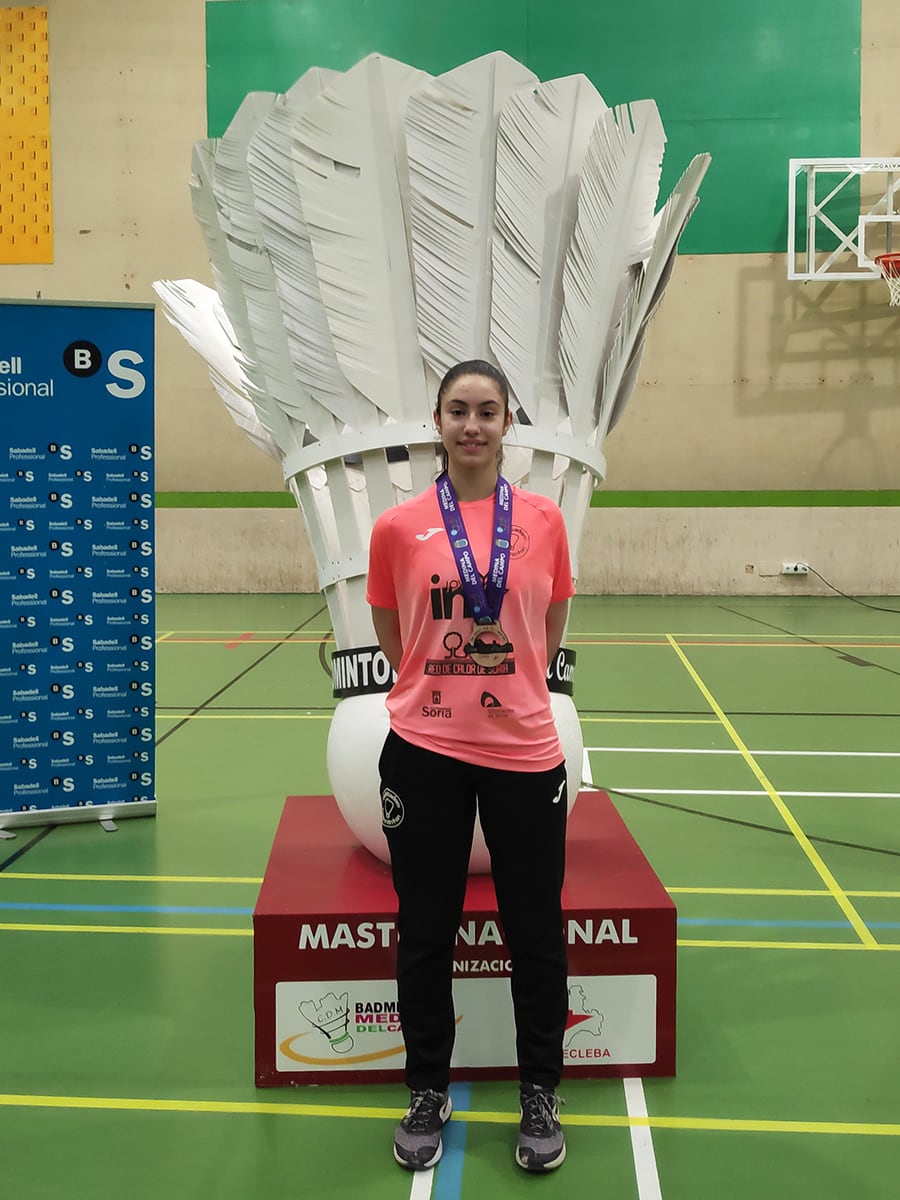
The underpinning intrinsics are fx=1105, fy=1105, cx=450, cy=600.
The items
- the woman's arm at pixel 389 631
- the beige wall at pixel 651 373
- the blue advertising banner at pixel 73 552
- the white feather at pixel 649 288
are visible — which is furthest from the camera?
the beige wall at pixel 651 373

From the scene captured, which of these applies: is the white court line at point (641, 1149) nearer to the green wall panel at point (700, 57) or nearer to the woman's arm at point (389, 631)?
the woman's arm at point (389, 631)

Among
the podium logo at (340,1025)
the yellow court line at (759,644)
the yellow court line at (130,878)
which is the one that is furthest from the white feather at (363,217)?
the yellow court line at (759,644)

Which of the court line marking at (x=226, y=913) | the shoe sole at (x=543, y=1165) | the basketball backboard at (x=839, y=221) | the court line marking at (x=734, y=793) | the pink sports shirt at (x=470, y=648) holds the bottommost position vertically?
the shoe sole at (x=543, y=1165)

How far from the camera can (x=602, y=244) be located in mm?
3225

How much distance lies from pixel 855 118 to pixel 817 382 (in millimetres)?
2954

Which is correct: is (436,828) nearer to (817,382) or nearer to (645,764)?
(645,764)

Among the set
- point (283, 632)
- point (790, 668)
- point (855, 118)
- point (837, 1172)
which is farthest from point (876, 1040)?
point (855, 118)

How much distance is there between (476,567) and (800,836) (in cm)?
304

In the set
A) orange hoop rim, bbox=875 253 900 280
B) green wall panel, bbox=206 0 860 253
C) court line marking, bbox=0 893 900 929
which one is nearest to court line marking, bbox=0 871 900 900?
court line marking, bbox=0 893 900 929

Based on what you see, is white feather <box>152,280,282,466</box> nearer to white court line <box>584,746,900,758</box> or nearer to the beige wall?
white court line <box>584,746,900,758</box>

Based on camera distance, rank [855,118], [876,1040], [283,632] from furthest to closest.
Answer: [855,118] < [283,632] < [876,1040]

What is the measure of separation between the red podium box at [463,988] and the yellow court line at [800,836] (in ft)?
3.96

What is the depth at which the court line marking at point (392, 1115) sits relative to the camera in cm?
268

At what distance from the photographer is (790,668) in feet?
28.5
